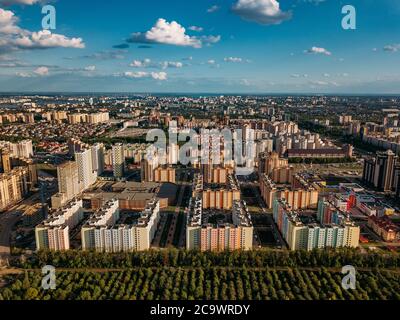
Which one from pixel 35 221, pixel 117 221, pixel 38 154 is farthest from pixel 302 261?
pixel 38 154

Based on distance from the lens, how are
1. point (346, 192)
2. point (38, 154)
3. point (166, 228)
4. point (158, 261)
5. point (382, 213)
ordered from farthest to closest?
point (38, 154) → point (346, 192) → point (382, 213) → point (166, 228) → point (158, 261)

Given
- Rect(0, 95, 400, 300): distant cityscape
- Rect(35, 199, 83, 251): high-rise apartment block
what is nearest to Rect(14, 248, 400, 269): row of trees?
Rect(0, 95, 400, 300): distant cityscape

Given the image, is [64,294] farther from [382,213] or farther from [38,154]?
[38,154]

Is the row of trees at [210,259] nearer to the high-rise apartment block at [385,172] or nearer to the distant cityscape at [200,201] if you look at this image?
the distant cityscape at [200,201]

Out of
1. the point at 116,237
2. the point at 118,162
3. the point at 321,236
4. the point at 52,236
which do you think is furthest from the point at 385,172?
the point at 52,236

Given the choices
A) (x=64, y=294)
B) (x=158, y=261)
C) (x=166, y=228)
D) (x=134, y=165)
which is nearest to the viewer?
(x=64, y=294)

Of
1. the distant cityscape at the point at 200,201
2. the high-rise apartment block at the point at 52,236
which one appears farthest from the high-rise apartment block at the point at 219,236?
the high-rise apartment block at the point at 52,236

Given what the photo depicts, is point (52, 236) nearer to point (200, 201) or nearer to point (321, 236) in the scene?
point (200, 201)
